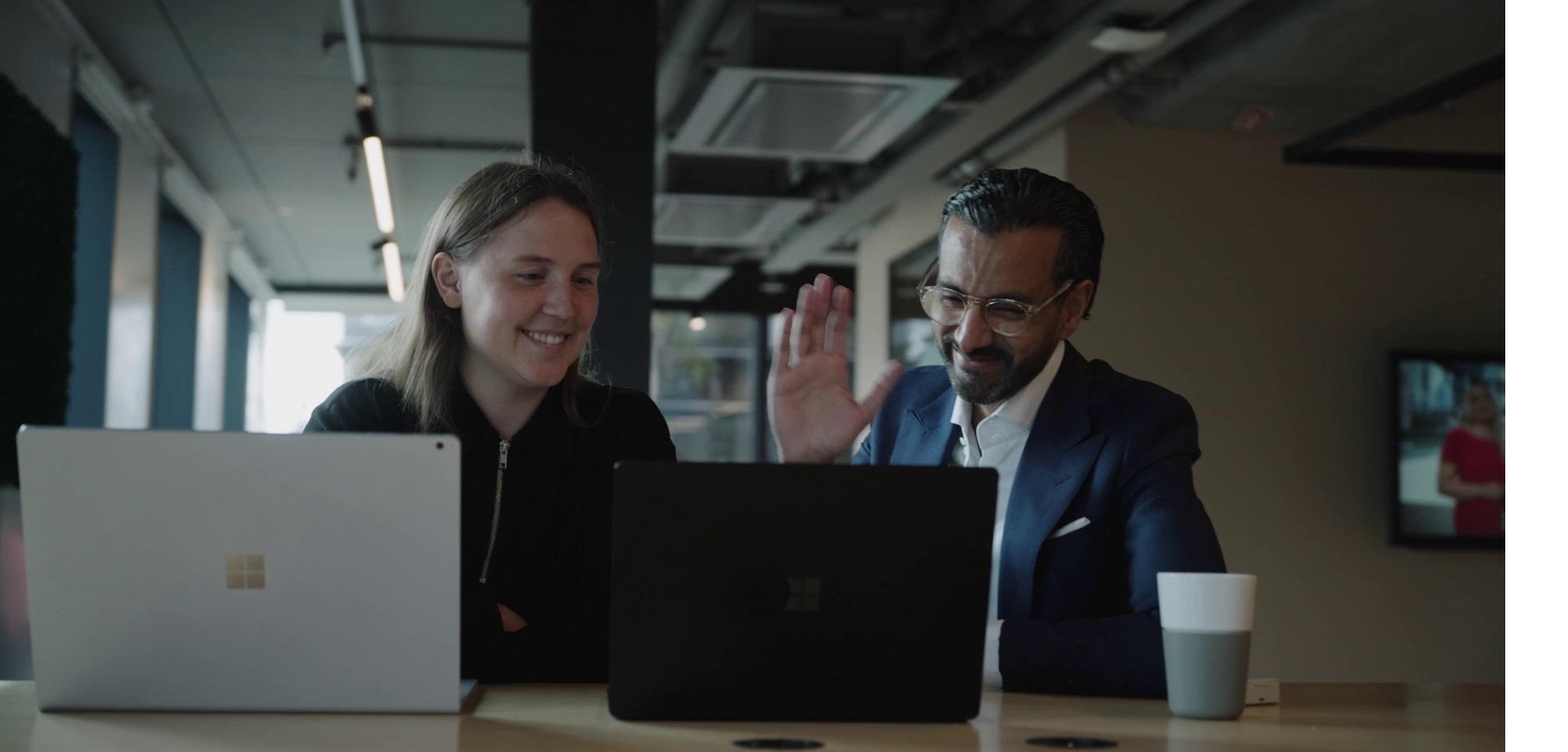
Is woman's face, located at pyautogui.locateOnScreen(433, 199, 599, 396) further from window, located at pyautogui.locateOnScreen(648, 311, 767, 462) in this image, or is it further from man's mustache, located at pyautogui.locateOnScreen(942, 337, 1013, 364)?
window, located at pyautogui.locateOnScreen(648, 311, 767, 462)

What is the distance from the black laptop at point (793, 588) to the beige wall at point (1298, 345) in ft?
15.3

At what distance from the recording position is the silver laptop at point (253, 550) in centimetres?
140

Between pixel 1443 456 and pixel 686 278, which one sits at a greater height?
pixel 686 278

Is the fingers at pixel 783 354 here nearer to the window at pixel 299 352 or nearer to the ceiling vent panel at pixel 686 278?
the ceiling vent panel at pixel 686 278

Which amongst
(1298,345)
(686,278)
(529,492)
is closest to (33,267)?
(529,492)

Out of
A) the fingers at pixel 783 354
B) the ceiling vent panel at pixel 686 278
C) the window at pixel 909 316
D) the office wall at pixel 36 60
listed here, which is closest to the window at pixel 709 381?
the ceiling vent panel at pixel 686 278

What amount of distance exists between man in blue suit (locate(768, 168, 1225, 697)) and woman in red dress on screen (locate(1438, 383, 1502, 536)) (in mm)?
4345

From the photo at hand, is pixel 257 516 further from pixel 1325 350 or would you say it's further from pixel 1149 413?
pixel 1325 350

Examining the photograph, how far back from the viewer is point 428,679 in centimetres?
144

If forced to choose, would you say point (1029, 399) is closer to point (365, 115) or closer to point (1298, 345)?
point (365, 115)

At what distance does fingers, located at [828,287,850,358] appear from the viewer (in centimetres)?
205

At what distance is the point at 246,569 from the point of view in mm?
1414

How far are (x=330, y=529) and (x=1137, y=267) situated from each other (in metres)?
5.00

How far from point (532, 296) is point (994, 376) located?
721mm
